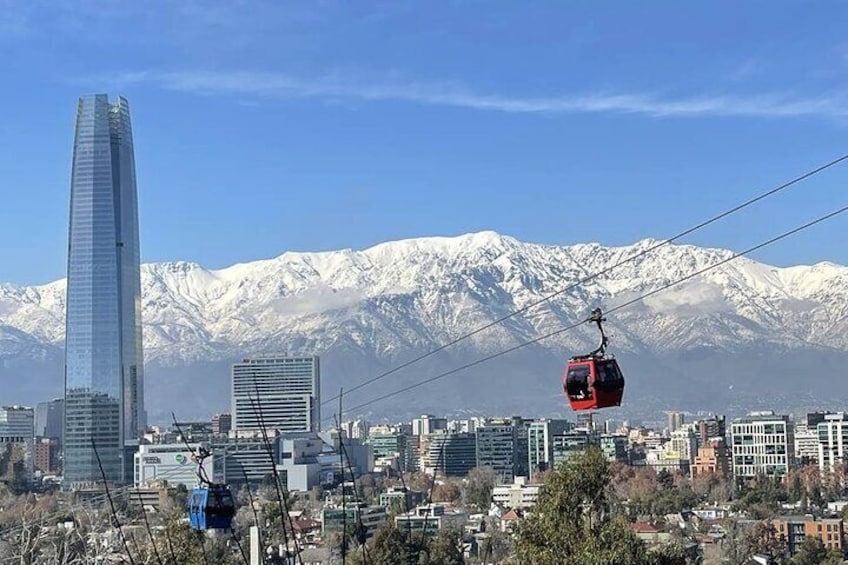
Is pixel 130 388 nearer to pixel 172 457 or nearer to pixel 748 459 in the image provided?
pixel 172 457

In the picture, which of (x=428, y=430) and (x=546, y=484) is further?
(x=428, y=430)

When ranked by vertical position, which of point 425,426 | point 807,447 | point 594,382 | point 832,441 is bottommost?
point 594,382

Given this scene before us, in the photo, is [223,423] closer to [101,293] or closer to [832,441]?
[101,293]

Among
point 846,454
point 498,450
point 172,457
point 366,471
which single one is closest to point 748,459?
point 846,454

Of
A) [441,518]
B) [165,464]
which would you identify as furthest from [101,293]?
[441,518]

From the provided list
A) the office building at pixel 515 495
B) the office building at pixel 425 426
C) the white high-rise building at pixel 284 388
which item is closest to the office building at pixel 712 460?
the office building at pixel 515 495

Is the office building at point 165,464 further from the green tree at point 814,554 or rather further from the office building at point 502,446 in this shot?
the green tree at point 814,554
